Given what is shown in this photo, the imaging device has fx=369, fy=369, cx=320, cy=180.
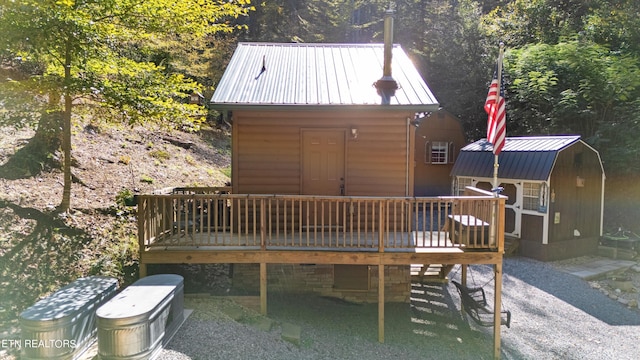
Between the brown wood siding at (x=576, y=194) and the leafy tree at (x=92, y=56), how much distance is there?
10523mm

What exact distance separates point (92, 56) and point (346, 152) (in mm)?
5241

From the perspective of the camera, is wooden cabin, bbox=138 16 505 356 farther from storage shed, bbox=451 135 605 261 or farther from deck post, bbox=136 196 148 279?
storage shed, bbox=451 135 605 261

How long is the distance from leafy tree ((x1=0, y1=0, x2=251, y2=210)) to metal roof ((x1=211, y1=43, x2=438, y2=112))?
1037 mm

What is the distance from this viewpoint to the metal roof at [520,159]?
1142 centimetres

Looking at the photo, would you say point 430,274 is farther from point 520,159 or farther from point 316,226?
point 520,159

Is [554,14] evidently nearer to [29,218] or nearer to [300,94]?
[300,94]

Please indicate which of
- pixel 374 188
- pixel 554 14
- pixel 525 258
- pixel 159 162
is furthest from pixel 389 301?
pixel 554 14

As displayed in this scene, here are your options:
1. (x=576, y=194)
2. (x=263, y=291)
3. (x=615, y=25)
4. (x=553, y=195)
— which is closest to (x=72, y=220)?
(x=263, y=291)

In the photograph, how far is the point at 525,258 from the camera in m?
11.9

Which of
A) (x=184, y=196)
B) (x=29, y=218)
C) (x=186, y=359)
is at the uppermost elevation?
(x=184, y=196)

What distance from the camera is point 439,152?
19281mm

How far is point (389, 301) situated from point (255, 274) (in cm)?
295

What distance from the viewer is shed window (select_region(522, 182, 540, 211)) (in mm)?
11656

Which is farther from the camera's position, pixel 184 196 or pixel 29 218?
pixel 29 218
